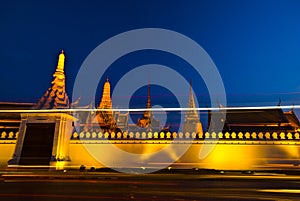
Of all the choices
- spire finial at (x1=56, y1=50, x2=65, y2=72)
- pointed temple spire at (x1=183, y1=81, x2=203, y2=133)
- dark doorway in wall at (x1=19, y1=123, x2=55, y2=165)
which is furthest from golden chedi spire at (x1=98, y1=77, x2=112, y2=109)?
dark doorway in wall at (x1=19, y1=123, x2=55, y2=165)

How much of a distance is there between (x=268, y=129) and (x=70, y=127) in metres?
12.7

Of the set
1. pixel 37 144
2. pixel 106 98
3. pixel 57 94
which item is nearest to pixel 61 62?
pixel 57 94

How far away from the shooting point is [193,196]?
602 cm

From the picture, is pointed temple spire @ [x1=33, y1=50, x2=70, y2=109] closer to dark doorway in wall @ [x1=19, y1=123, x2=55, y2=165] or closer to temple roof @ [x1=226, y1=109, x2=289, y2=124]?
dark doorway in wall @ [x1=19, y1=123, x2=55, y2=165]

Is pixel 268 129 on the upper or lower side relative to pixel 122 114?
lower

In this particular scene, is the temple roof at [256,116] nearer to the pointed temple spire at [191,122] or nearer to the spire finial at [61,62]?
the pointed temple spire at [191,122]

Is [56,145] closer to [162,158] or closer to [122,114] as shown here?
[162,158]

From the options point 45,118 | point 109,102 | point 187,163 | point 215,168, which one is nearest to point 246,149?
point 215,168

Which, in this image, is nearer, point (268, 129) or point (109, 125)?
point (268, 129)

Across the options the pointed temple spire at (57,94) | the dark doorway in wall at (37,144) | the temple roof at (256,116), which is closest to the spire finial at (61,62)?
the pointed temple spire at (57,94)

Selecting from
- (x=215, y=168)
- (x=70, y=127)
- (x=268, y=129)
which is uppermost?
(x=268, y=129)

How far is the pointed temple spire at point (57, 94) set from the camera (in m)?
14.4

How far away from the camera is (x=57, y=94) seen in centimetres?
1534

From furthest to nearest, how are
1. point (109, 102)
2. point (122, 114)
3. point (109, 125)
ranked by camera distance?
point (122, 114) → point (109, 102) → point (109, 125)
